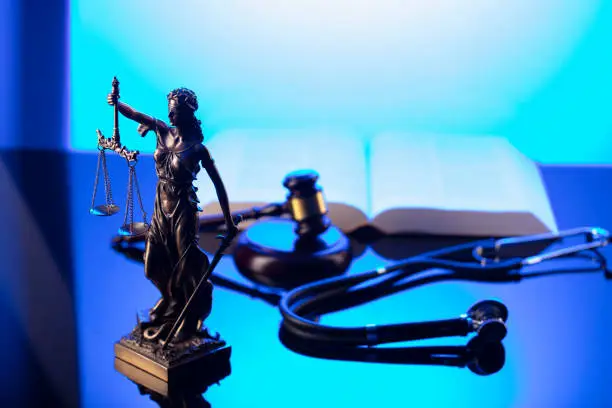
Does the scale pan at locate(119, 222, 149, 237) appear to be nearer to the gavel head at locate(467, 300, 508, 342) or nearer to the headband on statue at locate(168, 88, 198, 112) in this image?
the headband on statue at locate(168, 88, 198, 112)

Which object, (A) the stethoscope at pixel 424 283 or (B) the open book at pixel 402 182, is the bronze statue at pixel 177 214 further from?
(B) the open book at pixel 402 182

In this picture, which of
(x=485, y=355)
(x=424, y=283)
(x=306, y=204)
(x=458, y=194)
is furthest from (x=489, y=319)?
(x=458, y=194)

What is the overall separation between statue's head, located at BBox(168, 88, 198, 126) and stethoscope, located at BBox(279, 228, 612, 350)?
0.28 metres

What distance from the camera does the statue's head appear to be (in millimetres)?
792

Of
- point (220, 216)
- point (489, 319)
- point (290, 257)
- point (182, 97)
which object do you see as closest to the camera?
point (182, 97)

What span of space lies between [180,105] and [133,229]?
12 centimetres

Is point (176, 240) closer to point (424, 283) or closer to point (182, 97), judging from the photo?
point (182, 97)

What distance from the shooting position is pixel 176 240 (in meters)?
0.83

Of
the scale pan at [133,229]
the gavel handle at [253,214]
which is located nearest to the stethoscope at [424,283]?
the gavel handle at [253,214]

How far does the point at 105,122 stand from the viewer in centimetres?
212

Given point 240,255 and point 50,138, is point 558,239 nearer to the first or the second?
point 240,255

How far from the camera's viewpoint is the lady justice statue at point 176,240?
2.63 feet

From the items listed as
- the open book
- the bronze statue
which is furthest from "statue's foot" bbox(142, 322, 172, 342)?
the open book

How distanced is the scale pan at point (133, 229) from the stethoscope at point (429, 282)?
222 mm
